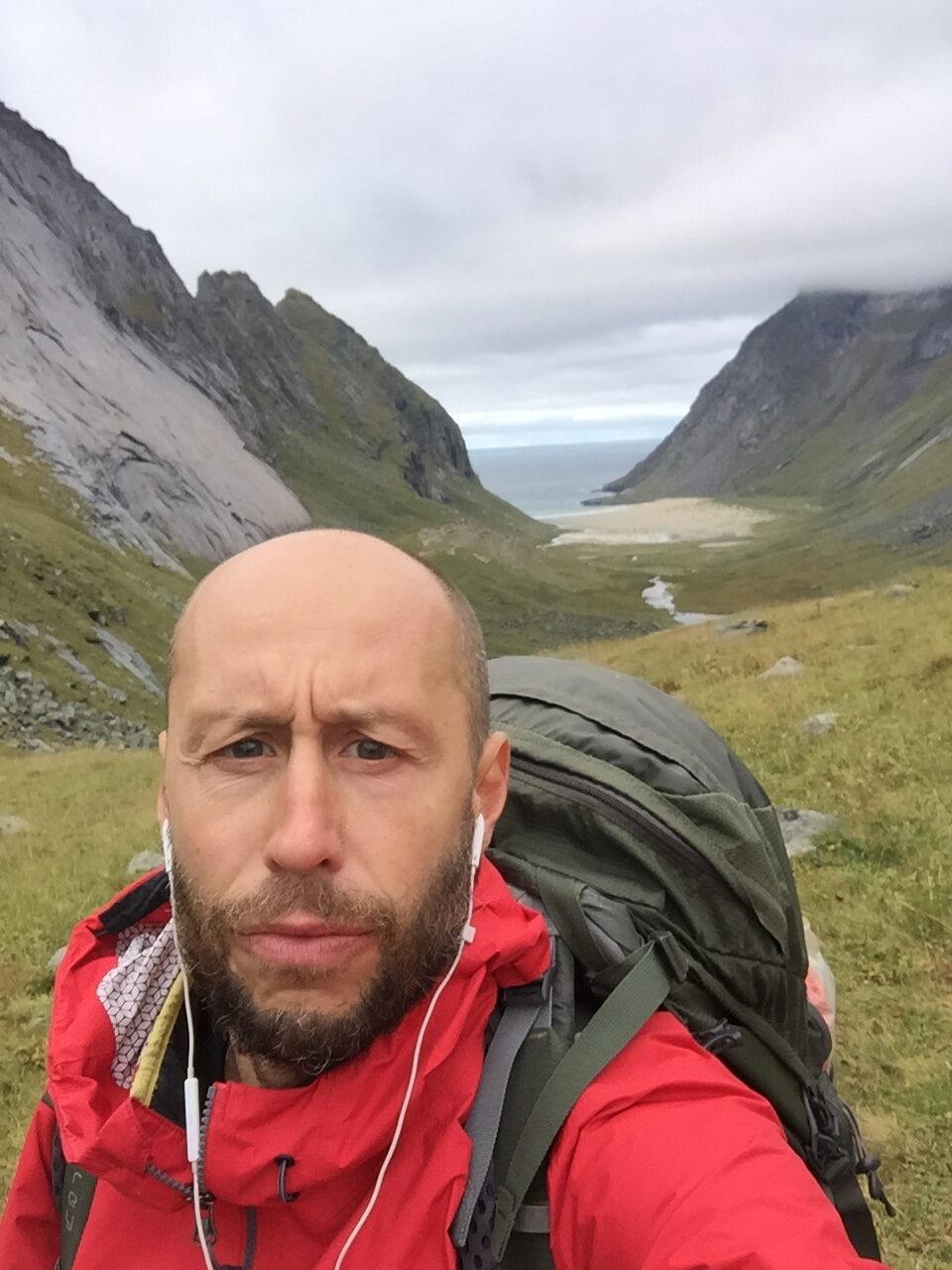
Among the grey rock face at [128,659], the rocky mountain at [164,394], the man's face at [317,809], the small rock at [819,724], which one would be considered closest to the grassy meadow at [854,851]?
the small rock at [819,724]

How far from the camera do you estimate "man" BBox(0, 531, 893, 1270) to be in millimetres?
2594

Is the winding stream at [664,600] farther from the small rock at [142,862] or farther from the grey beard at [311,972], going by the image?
the grey beard at [311,972]

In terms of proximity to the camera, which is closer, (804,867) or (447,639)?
(447,639)

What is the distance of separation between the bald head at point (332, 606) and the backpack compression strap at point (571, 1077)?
0.93 m

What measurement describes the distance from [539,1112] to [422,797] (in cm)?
99

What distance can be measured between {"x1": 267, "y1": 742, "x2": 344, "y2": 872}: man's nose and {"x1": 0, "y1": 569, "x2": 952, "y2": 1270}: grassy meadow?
199 inches

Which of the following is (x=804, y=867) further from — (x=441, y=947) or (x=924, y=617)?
(x=924, y=617)

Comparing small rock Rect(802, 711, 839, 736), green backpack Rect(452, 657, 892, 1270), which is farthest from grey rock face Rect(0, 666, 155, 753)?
green backpack Rect(452, 657, 892, 1270)

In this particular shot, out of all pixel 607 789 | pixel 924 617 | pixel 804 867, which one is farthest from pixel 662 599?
pixel 607 789

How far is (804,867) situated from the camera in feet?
31.5

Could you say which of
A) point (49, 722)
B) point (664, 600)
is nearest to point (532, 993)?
point (49, 722)

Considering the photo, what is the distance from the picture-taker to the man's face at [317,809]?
8.92 feet

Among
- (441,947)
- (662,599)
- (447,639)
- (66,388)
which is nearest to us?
(441,947)

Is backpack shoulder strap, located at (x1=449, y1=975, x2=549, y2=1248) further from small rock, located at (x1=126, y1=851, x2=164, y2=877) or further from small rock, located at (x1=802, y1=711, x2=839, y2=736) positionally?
small rock, located at (x1=802, y1=711, x2=839, y2=736)
